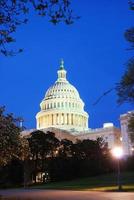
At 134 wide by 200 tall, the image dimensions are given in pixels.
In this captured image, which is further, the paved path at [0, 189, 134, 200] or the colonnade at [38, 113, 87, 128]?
the colonnade at [38, 113, 87, 128]

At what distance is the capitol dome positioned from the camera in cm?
16962

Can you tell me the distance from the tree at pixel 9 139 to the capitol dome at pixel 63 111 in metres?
137

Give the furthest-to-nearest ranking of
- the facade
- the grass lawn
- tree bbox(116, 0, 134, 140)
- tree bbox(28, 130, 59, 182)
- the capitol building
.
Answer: the facade < the capitol building < tree bbox(28, 130, 59, 182) < the grass lawn < tree bbox(116, 0, 134, 140)

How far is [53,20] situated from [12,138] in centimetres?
2029

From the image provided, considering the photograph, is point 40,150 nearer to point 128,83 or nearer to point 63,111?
point 128,83

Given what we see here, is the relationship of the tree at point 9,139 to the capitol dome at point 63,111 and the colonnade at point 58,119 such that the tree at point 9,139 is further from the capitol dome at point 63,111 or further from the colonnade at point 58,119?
the colonnade at point 58,119

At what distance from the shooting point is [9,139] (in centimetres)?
2789

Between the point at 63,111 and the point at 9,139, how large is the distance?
465 feet

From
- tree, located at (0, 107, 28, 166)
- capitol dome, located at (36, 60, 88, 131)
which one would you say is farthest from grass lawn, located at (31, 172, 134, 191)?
capitol dome, located at (36, 60, 88, 131)

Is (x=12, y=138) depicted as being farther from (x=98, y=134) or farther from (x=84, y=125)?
(x=84, y=125)

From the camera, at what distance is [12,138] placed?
91.4 ft

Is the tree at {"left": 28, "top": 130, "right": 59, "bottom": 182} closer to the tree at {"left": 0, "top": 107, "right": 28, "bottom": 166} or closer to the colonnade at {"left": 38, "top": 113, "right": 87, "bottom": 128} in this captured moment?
the tree at {"left": 0, "top": 107, "right": 28, "bottom": 166}

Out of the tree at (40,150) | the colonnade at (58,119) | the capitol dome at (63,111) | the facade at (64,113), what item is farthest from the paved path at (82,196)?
the colonnade at (58,119)

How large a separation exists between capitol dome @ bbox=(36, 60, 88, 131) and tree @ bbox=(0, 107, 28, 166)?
137 metres
